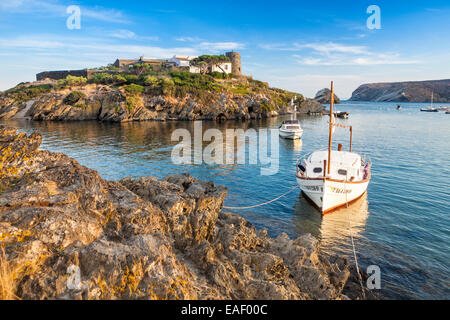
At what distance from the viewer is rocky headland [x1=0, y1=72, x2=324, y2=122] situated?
82125 mm

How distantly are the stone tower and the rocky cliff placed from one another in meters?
41.5

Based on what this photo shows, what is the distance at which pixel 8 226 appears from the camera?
624 centimetres

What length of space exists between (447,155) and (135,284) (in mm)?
45317

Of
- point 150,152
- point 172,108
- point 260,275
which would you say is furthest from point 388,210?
point 172,108

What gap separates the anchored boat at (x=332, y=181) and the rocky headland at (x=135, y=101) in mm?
67750

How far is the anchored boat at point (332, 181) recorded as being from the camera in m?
20.0

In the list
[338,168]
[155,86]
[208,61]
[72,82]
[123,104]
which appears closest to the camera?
[338,168]

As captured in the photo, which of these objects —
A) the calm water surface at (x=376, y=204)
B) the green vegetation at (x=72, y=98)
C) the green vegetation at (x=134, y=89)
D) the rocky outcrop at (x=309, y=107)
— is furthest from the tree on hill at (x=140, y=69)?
the calm water surface at (x=376, y=204)

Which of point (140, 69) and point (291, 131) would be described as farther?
point (140, 69)

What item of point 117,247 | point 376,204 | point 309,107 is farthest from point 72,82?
point 117,247

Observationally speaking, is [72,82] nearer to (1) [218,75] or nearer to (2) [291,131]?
(1) [218,75]

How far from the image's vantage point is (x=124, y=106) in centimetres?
8031

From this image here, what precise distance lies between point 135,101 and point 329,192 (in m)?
75.1
